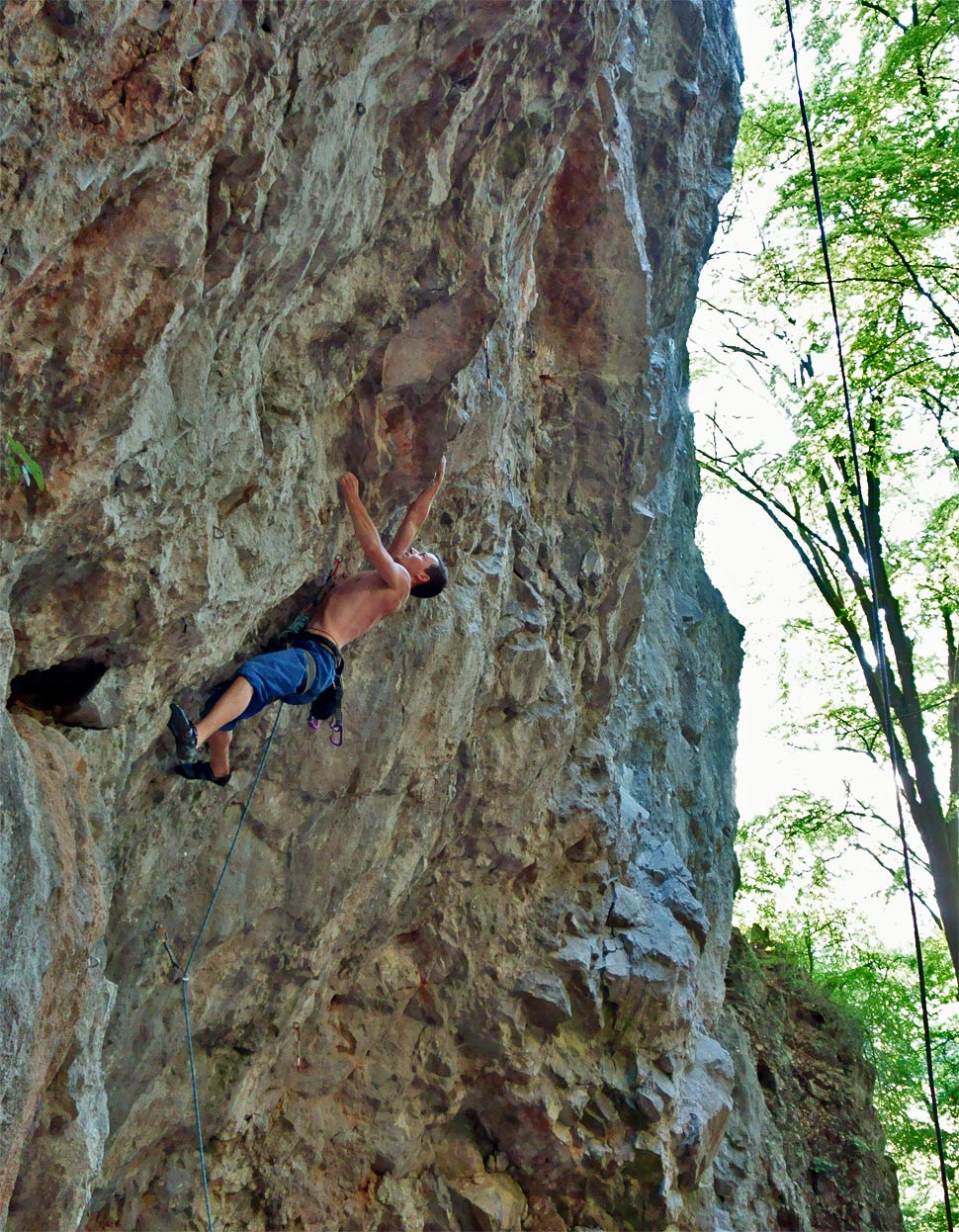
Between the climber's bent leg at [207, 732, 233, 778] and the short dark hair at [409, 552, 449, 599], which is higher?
the short dark hair at [409, 552, 449, 599]

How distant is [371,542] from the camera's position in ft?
18.2

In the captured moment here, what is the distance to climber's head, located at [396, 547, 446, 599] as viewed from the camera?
20.0ft

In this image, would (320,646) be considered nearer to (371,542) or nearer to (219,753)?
(371,542)

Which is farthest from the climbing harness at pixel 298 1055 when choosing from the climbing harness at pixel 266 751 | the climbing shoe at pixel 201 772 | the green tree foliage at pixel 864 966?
the green tree foliage at pixel 864 966

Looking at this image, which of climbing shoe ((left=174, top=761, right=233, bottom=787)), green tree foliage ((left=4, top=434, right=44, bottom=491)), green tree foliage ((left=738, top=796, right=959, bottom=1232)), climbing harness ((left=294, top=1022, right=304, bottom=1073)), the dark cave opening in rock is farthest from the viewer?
green tree foliage ((left=738, top=796, right=959, bottom=1232))

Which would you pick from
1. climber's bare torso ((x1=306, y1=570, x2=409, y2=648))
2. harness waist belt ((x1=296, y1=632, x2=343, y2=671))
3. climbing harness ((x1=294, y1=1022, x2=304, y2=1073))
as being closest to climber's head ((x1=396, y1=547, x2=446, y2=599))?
climber's bare torso ((x1=306, y1=570, x2=409, y2=648))

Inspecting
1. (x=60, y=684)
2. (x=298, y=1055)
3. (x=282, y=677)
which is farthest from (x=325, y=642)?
(x=298, y=1055)

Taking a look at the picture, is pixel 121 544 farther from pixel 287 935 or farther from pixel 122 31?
pixel 287 935

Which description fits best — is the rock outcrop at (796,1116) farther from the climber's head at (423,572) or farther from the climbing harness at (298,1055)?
the climber's head at (423,572)

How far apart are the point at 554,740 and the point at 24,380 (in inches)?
206

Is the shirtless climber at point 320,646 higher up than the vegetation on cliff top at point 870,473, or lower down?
lower down

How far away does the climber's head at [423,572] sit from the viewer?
6102 mm

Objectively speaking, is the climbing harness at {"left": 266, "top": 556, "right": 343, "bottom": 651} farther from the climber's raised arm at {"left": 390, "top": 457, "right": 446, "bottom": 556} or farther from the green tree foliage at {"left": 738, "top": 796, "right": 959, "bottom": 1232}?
the green tree foliage at {"left": 738, "top": 796, "right": 959, "bottom": 1232}

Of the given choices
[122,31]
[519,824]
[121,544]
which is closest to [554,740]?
[519,824]
